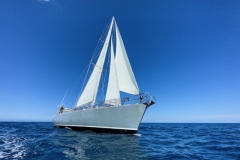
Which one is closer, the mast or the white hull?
the white hull

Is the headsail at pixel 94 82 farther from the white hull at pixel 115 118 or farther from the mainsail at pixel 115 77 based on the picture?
the white hull at pixel 115 118

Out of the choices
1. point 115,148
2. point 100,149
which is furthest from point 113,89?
point 100,149

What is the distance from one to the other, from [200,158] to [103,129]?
388 inches

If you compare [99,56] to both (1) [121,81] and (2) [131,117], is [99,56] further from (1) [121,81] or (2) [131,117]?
(2) [131,117]

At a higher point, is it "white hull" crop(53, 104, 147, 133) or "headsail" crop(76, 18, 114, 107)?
"headsail" crop(76, 18, 114, 107)

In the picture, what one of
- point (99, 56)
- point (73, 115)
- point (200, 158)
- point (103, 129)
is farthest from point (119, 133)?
point (99, 56)

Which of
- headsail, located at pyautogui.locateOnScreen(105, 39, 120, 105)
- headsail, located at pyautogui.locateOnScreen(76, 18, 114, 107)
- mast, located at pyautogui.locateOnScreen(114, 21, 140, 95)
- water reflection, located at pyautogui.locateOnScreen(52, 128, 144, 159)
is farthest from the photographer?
headsail, located at pyautogui.locateOnScreen(76, 18, 114, 107)

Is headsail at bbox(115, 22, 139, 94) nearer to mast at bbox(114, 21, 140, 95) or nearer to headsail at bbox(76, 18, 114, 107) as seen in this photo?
mast at bbox(114, 21, 140, 95)

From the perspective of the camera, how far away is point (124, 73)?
15812mm

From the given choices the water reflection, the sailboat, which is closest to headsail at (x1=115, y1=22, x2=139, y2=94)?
the sailboat

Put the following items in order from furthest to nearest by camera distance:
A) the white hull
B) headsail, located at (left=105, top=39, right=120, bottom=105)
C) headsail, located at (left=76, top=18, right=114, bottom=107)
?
headsail, located at (left=76, top=18, right=114, bottom=107) → headsail, located at (left=105, top=39, right=120, bottom=105) → the white hull

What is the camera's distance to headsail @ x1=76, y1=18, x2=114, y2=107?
19281 millimetres

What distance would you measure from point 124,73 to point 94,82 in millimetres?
5507

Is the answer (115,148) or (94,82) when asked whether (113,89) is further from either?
(115,148)
